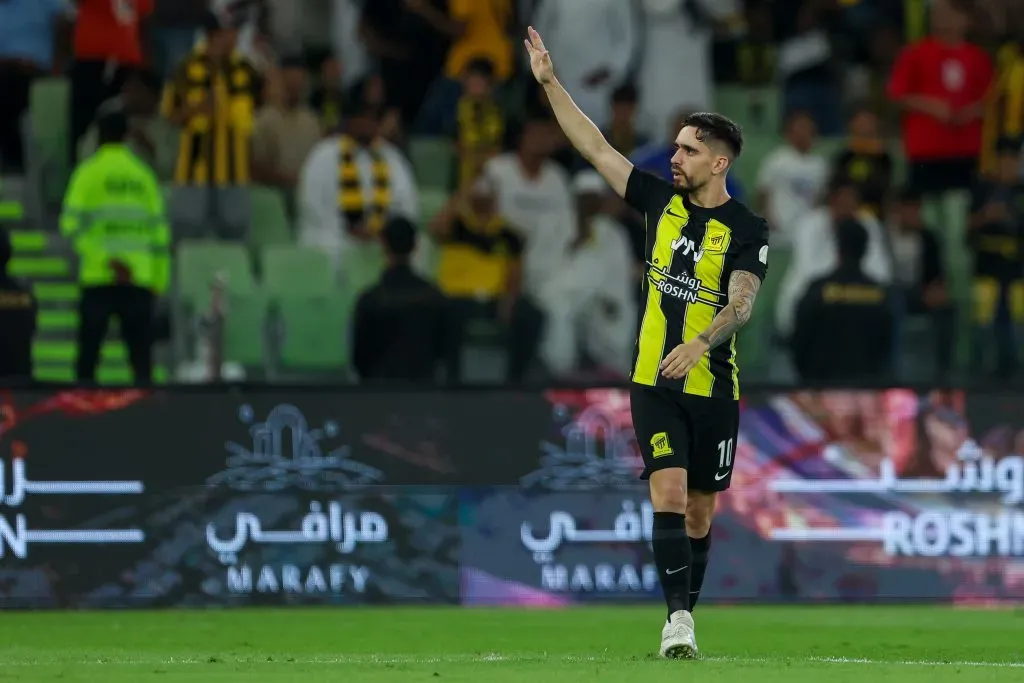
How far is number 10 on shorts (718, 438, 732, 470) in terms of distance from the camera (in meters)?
8.42

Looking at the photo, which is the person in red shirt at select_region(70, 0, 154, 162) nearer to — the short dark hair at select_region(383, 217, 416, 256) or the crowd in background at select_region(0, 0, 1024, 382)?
the crowd in background at select_region(0, 0, 1024, 382)

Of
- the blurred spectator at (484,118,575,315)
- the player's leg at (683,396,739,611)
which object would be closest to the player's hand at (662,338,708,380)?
the player's leg at (683,396,739,611)

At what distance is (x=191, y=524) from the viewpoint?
11.5m

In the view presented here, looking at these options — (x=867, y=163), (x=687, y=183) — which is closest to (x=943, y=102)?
(x=867, y=163)

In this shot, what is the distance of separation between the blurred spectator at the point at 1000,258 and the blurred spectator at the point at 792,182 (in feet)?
4.06

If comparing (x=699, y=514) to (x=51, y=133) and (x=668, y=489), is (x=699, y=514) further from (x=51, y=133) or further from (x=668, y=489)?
(x=51, y=133)

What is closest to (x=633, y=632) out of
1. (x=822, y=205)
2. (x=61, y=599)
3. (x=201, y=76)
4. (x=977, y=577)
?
(x=977, y=577)

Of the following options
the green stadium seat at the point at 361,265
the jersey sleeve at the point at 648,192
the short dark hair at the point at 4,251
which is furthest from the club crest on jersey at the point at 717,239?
the green stadium seat at the point at 361,265

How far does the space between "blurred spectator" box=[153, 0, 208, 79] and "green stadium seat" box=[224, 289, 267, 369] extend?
10.0 ft

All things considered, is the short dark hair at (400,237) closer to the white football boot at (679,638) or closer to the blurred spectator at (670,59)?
the blurred spectator at (670,59)

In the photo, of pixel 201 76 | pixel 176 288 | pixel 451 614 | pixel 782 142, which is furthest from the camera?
pixel 782 142

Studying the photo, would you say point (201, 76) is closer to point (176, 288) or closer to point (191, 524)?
point (176, 288)

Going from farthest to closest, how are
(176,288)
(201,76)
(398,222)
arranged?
(201,76) < (176,288) < (398,222)

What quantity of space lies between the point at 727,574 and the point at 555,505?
42.8 inches
